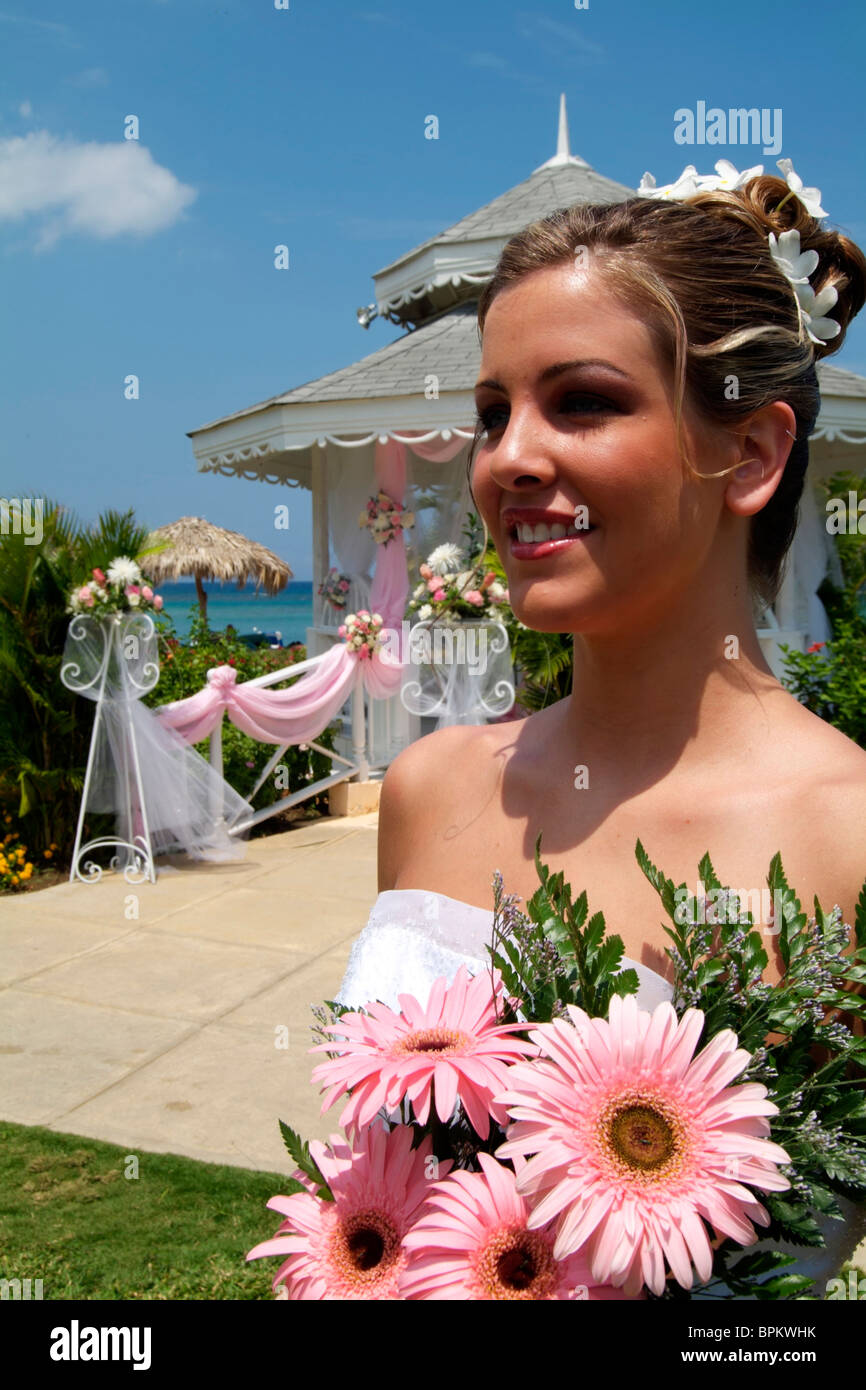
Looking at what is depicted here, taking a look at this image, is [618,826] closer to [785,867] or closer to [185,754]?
[785,867]

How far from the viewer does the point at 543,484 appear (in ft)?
4.50

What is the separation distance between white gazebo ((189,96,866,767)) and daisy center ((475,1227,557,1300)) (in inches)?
378

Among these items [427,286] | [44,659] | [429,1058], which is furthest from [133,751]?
[427,286]

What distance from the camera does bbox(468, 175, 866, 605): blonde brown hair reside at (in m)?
1.40

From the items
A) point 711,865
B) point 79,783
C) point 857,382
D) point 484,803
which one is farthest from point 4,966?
point 857,382

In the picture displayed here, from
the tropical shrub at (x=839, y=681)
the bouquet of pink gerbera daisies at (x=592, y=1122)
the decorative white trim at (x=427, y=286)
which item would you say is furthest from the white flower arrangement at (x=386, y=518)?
the bouquet of pink gerbera daisies at (x=592, y=1122)

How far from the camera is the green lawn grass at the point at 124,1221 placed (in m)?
3.41

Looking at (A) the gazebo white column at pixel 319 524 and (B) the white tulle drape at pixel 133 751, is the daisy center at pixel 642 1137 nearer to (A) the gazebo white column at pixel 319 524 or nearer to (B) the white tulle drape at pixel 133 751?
(B) the white tulle drape at pixel 133 751

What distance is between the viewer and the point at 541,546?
1.39 m

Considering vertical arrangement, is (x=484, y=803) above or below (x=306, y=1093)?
above

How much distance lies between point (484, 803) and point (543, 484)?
61 centimetres

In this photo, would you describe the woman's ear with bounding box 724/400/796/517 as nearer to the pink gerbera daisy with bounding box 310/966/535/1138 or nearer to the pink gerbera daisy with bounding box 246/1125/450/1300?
the pink gerbera daisy with bounding box 310/966/535/1138

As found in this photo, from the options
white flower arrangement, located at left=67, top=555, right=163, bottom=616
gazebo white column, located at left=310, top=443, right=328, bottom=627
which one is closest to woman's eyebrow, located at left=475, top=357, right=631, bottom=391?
white flower arrangement, located at left=67, top=555, right=163, bottom=616

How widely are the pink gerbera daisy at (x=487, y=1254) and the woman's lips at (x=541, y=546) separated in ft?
2.39
